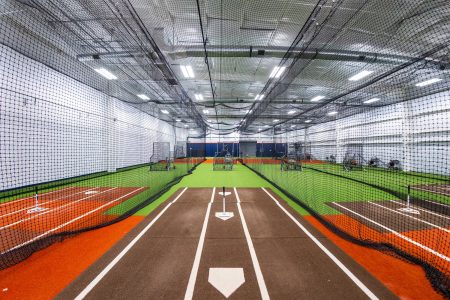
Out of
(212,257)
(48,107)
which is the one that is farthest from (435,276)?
(48,107)

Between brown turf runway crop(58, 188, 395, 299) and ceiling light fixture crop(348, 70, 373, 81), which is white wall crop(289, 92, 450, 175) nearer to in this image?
ceiling light fixture crop(348, 70, 373, 81)

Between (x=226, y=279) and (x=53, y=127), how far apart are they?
459 inches

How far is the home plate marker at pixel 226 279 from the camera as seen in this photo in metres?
2.71

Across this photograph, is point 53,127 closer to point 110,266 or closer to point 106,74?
point 106,74

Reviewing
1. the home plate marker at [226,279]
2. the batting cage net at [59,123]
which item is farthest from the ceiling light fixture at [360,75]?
the home plate marker at [226,279]

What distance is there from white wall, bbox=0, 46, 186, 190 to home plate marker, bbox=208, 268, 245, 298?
7.00 metres

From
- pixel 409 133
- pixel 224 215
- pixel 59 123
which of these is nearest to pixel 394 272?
pixel 224 215

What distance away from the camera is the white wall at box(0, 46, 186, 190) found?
7719mm

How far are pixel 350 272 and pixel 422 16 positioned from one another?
26.6 feet

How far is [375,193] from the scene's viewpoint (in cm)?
871

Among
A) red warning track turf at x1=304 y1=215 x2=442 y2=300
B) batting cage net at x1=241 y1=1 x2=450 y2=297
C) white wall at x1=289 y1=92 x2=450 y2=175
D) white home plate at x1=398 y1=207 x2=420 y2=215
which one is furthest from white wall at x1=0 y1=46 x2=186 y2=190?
white wall at x1=289 y1=92 x2=450 y2=175

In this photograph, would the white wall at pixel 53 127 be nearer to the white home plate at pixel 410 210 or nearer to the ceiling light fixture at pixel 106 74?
the ceiling light fixture at pixel 106 74

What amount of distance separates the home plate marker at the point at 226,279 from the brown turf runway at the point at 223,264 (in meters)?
0.07

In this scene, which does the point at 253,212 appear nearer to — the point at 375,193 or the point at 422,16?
the point at 375,193
